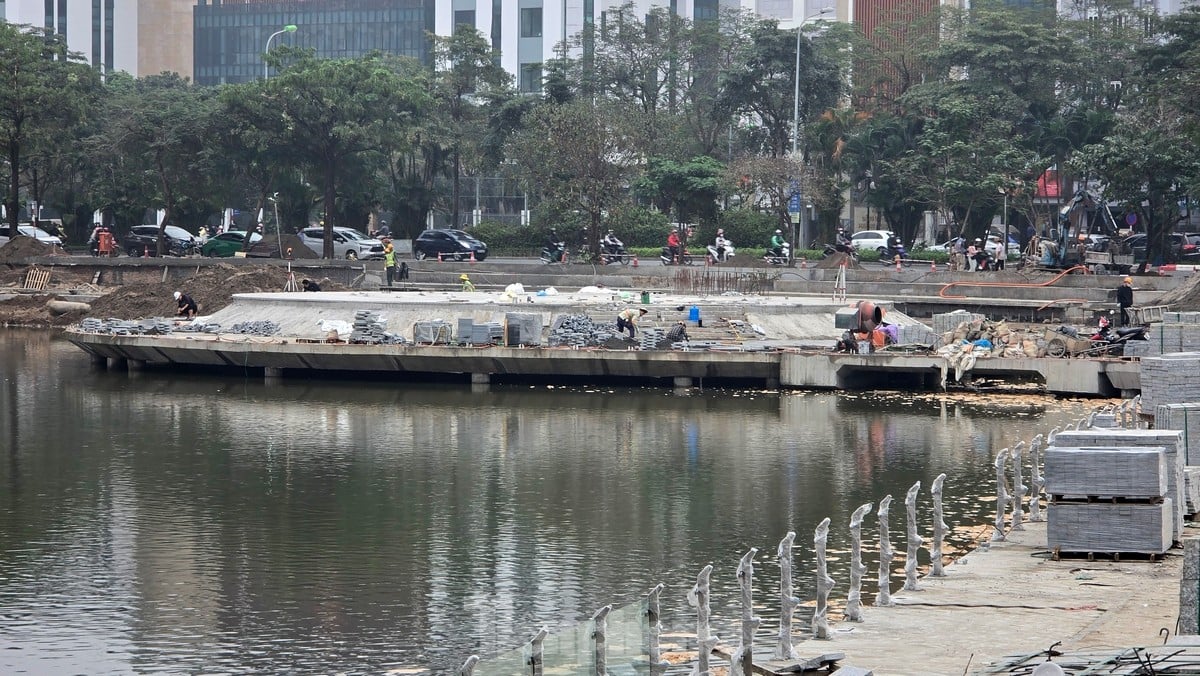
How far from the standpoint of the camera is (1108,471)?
20.4m

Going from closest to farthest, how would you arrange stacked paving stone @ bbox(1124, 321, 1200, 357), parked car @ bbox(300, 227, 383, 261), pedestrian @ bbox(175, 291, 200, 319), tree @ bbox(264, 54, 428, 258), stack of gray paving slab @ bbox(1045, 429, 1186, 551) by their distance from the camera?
stack of gray paving slab @ bbox(1045, 429, 1186, 551), stacked paving stone @ bbox(1124, 321, 1200, 357), pedestrian @ bbox(175, 291, 200, 319), tree @ bbox(264, 54, 428, 258), parked car @ bbox(300, 227, 383, 261)

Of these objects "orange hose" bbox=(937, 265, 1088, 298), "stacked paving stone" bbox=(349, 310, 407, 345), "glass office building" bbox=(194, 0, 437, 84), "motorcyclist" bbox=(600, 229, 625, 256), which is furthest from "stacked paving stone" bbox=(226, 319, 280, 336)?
"glass office building" bbox=(194, 0, 437, 84)

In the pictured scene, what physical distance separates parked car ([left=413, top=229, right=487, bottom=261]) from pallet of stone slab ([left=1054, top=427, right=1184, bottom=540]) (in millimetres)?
52993

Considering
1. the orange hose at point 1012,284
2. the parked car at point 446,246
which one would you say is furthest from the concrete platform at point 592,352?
the parked car at point 446,246

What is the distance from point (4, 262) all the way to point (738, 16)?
142ft

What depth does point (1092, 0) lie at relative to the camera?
8369 centimetres

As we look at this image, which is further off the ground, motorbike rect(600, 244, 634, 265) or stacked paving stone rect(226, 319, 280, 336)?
motorbike rect(600, 244, 634, 265)

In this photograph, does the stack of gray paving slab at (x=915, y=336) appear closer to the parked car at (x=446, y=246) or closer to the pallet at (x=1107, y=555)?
the pallet at (x=1107, y=555)

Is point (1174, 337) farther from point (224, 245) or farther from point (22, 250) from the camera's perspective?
point (22, 250)

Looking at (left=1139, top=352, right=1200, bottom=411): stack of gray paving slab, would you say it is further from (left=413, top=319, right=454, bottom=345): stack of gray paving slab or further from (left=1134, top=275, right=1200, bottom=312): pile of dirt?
(left=413, top=319, right=454, bottom=345): stack of gray paving slab

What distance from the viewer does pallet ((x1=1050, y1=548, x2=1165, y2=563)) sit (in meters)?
20.6

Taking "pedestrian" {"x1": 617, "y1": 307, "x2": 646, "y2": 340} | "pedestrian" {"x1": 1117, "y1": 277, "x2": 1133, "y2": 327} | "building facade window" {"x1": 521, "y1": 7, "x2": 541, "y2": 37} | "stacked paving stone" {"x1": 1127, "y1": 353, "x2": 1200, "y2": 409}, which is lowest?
"stacked paving stone" {"x1": 1127, "y1": 353, "x2": 1200, "y2": 409}

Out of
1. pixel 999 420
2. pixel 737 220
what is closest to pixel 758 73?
pixel 737 220

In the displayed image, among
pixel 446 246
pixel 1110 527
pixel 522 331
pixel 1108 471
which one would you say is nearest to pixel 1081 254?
pixel 522 331
